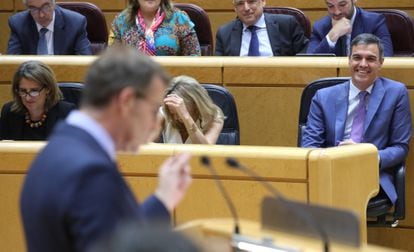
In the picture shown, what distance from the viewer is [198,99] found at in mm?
4262

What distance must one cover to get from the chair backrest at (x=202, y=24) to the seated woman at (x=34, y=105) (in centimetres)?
156

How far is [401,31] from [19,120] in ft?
Result: 7.89

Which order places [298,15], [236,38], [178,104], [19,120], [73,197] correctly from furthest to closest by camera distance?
[298,15]
[236,38]
[19,120]
[178,104]
[73,197]

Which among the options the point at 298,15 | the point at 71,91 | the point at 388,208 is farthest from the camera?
the point at 298,15

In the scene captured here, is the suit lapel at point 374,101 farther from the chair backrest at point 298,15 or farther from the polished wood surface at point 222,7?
the polished wood surface at point 222,7

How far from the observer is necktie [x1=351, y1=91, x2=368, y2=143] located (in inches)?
171

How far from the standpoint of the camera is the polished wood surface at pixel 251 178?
3.28 meters

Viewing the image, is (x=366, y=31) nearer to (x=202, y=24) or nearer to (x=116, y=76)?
(x=202, y=24)

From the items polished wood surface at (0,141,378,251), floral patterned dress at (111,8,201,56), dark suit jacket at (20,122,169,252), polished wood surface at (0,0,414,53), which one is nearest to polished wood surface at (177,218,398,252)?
dark suit jacket at (20,122,169,252)

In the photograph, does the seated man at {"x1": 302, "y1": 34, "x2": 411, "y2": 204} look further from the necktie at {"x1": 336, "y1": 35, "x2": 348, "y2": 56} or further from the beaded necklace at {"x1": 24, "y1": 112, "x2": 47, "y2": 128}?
the beaded necklace at {"x1": 24, "y1": 112, "x2": 47, "y2": 128}

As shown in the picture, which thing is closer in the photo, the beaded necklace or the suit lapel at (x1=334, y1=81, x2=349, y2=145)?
the suit lapel at (x1=334, y1=81, x2=349, y2=145)

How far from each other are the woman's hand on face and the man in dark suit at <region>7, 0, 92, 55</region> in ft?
4.96

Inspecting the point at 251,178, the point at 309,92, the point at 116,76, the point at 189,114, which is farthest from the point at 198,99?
the point at 116,76

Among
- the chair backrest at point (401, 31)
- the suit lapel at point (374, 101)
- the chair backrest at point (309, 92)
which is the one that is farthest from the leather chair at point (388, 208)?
the chair backrest at point (401, 31)
